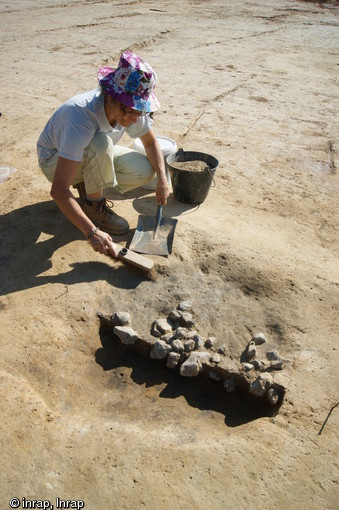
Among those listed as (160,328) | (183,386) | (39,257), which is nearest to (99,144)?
(39,257)

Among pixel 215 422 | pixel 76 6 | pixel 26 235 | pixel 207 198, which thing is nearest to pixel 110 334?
pixel 215 422

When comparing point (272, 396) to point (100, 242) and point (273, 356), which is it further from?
point (100, 242)

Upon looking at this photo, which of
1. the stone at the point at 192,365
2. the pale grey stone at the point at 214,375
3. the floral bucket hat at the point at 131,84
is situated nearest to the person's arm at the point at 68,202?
the floral bucket hat at the point at 131,84

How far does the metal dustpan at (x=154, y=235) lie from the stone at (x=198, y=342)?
681 millimetres

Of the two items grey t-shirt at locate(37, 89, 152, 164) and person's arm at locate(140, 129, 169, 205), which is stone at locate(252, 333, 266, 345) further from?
grey t-shirt at locate(37, 89, 152, 164)

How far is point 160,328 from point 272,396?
2.30 ft

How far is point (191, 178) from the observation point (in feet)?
11.4

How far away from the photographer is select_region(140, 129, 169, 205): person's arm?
3092mm

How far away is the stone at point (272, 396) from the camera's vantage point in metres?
2.28

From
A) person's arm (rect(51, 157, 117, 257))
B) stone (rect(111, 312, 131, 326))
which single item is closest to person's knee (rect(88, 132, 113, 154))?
person's arm (rect(51, 157, 117, 257))

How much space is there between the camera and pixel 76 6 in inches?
431

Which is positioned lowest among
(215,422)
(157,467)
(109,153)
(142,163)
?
(215,422)

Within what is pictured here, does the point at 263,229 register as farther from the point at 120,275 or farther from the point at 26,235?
the point at 26,235

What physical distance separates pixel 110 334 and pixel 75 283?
0.39 m
